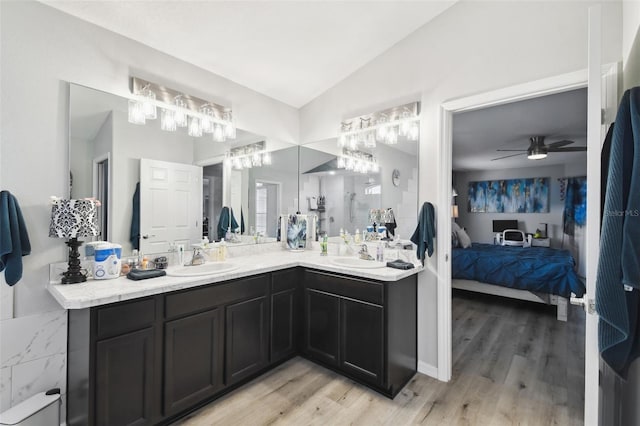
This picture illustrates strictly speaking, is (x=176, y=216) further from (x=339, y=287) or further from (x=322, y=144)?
(x=322, y=144)

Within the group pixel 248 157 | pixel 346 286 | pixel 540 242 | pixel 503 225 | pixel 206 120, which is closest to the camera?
pixel 346 286

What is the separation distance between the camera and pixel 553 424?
188cm

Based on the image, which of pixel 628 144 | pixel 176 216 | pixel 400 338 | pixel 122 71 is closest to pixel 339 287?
pixel 400 338

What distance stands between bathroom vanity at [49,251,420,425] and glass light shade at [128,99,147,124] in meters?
1.17

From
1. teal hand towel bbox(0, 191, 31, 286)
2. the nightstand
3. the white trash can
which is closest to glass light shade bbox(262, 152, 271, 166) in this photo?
teal hand towel bbox(0, 191, 31, 286)

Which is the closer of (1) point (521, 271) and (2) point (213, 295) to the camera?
(2) point (213, 295)

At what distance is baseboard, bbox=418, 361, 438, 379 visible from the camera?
2.42 meters

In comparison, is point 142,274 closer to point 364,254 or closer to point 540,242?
point 364,254

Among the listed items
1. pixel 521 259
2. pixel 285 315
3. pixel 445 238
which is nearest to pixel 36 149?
pixel 285 315

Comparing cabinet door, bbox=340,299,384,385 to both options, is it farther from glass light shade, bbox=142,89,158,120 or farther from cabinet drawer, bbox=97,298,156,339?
glass light shade, bbox=142,89,158,120

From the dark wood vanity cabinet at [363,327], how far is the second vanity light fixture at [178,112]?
5.06 ft

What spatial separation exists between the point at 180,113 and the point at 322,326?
2110 mm

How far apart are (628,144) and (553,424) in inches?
70.6

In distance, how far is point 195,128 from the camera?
2551mm
